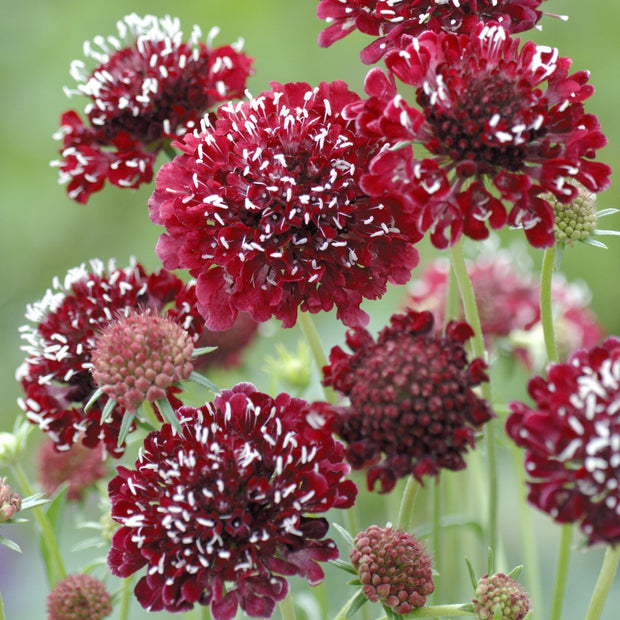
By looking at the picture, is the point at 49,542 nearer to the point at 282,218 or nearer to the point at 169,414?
the point at 169,414

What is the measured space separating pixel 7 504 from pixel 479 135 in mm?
614

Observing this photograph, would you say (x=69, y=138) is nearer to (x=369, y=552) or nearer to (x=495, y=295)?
(x=369, y=552)

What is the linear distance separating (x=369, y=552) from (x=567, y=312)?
42.0 inches

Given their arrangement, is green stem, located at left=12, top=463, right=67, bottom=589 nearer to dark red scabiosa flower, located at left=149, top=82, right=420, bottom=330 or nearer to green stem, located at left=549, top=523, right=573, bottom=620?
dark red scabiosa flower, located at left=149, top=82, right=420, bottom=330

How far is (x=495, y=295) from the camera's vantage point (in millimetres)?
1729

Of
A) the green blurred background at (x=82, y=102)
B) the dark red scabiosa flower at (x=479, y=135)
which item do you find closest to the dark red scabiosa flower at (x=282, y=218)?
the dark red scabiosa flower at (x=479, y=135)

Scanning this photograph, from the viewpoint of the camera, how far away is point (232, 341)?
62.1 inches

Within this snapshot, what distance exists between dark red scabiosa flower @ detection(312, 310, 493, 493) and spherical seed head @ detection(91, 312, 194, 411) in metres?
0.19

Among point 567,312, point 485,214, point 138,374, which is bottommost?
point 138,374

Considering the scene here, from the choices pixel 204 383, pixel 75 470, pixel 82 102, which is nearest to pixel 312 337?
pixel 204 383

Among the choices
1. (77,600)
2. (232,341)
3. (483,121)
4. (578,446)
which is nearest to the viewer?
(578,446)

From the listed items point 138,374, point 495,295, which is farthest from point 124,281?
point 495,295

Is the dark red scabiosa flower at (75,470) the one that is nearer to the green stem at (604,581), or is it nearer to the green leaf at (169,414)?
the green leaf at (169,414)

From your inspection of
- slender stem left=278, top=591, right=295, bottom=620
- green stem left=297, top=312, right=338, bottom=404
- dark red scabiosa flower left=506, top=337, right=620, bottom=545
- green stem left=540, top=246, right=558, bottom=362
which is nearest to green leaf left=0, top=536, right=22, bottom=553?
slender stem left=278, top=591, right=295, bottom=620
